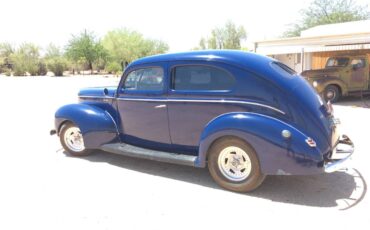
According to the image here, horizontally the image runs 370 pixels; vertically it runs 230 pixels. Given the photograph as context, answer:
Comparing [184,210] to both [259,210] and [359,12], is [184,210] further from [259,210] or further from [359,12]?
[359,12]

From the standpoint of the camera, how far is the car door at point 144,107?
508cm

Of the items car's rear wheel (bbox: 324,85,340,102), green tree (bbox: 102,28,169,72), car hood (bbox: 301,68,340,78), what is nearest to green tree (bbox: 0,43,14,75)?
green tree (bbox: 102,28,169,72)

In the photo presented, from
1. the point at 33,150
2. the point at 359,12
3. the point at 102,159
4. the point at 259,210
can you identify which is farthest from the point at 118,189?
the point at 359,12

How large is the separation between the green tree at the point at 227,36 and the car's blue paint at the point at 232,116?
54.5 meters

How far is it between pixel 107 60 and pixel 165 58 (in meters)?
56.4

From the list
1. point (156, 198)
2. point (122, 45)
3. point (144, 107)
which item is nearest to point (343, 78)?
point (144, 107)

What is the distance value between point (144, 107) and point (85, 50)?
55.6 meters

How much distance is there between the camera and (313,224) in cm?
358

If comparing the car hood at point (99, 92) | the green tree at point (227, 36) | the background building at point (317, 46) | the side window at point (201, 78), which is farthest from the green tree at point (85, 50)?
the side window at point (201, 78)

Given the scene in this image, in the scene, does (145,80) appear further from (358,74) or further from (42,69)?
(42,69)

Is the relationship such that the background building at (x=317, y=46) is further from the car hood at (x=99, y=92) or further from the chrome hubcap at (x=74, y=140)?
the chrome hubcap at (x=74, y=140)

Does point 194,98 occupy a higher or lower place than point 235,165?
higher

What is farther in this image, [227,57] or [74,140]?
[74,140]

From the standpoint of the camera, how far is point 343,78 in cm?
1358
